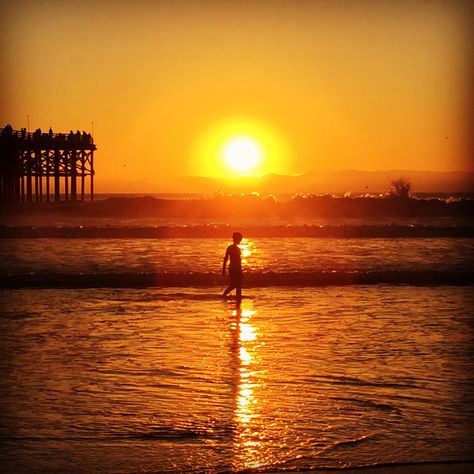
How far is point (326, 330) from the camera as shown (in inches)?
526

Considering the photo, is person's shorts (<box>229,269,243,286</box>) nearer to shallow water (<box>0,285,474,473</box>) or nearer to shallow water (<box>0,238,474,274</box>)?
shallow water (<box>0,285,474,473</box>)

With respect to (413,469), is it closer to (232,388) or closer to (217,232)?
(232,388)

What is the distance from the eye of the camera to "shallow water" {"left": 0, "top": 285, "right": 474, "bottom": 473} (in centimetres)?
692

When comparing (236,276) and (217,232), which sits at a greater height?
(236,276)

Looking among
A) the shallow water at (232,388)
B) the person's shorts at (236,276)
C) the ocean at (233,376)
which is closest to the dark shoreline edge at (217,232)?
the ocean at (233,376)

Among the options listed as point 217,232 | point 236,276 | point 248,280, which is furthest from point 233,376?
point 217,232

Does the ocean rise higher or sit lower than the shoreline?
lower

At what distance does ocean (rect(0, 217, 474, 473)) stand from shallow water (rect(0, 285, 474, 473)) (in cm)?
2

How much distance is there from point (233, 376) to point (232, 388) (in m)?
0.64

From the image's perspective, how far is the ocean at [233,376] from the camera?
696cm

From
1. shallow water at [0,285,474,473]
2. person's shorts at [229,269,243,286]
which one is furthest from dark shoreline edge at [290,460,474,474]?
person's shorts at [229,269,243,286]

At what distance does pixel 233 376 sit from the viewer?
982 centimetres

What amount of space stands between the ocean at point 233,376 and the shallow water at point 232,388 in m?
0.02

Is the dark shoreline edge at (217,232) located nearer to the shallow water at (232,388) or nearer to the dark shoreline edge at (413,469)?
the shallow water at (232,388)
